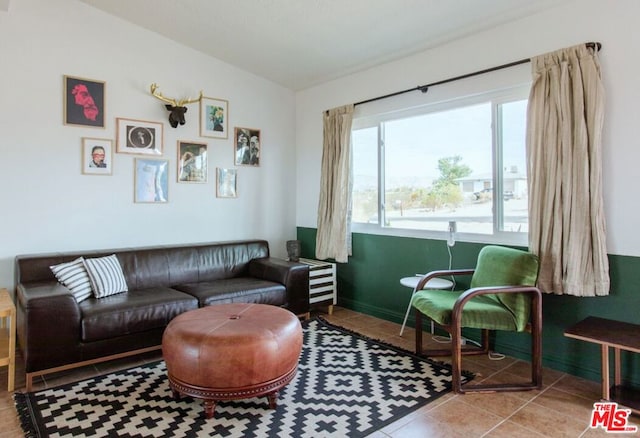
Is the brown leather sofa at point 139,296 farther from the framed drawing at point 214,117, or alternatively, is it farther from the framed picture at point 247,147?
the framed drawing at point 214,117

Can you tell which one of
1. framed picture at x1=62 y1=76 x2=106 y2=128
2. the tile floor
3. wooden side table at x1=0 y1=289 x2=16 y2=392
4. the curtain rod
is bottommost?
the tile floor

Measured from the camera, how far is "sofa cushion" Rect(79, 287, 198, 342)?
2.81 meters

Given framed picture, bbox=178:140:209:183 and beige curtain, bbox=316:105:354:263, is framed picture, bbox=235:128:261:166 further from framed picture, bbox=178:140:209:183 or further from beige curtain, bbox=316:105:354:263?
beige curtain, bbox=316:105:354:263

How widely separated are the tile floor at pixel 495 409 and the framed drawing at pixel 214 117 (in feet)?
7.98

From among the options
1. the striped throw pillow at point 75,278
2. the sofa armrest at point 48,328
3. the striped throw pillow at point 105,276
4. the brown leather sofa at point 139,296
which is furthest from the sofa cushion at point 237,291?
the sofa armrest at point 48,328

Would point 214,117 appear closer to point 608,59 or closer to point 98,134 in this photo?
point 98,134

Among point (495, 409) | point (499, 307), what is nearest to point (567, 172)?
point (499, 307)

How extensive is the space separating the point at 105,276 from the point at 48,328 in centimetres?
65

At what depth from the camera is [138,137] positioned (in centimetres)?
396

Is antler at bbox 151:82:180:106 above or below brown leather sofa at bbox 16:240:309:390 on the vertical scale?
above

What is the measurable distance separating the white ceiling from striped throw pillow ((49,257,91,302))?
229cm

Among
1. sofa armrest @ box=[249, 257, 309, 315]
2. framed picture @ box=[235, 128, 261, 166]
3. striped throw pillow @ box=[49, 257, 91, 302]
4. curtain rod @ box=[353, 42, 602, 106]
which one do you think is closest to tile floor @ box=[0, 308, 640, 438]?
striped throw pillow @ box=[49, 257, 91, 302]

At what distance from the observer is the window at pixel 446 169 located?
3.25m

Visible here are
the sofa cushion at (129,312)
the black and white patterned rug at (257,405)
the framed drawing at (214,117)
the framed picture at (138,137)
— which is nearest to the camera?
the black and white patterned rug at (257,405)
